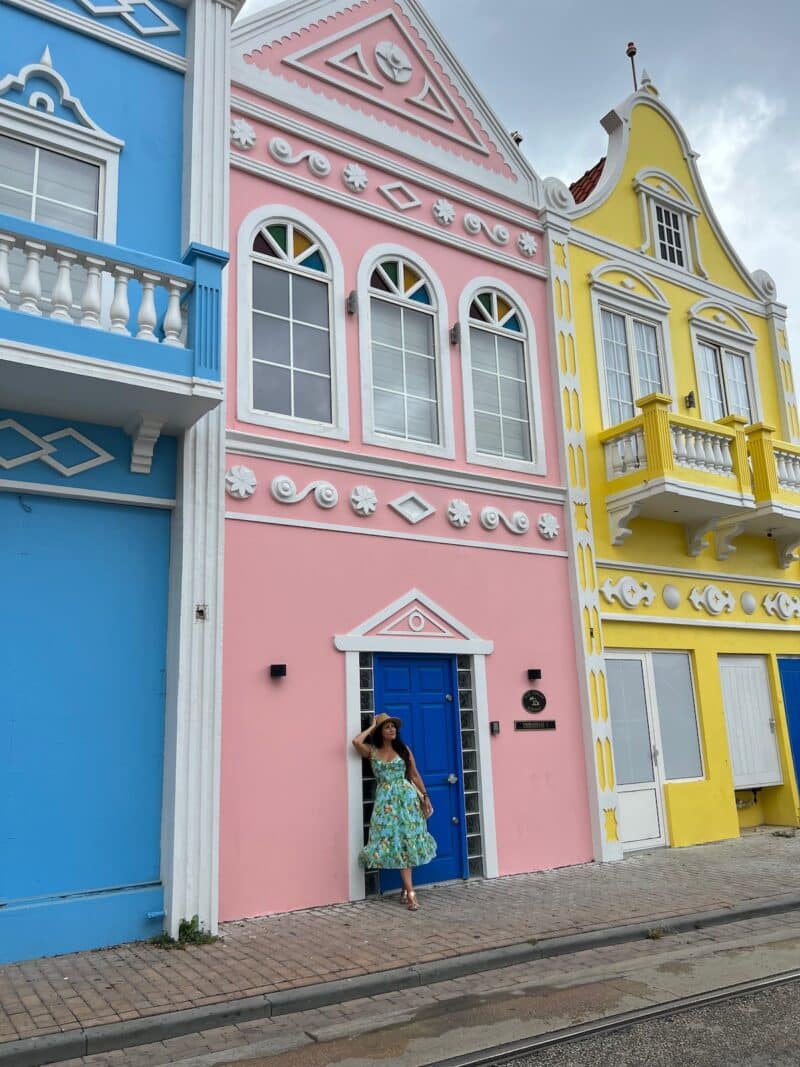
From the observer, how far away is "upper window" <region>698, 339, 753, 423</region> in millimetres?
12398

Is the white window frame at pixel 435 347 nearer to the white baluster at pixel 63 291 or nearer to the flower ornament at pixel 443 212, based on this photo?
the flower ornament at pixel 443 212

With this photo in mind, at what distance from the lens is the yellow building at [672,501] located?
10.1 m

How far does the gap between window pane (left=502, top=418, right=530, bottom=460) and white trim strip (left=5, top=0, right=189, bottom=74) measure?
16.1 ft

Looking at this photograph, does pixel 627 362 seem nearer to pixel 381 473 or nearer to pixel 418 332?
pixel 418 332

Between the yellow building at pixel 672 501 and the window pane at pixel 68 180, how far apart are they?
5593mm

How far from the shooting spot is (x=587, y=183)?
1288 centimetres

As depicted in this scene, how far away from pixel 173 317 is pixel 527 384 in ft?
16.0

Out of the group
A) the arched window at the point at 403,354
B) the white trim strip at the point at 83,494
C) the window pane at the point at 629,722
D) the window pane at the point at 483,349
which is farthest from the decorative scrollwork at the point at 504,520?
the white trim strip at the point at 83,494

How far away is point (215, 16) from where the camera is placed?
324 inches

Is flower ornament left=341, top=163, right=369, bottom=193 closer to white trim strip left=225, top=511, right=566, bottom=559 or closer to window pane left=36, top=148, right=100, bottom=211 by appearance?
window pane left=36, top=148, right=100, bottom=211

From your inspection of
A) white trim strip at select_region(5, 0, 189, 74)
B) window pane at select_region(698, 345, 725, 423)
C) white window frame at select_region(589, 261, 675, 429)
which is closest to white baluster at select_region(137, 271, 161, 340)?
white trim strip at select_region(5, 0, 189, 74)

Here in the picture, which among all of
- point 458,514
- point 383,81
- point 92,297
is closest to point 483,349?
point 458,514

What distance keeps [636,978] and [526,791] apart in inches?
133

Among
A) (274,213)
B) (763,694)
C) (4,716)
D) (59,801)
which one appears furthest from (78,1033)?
(763,694)
